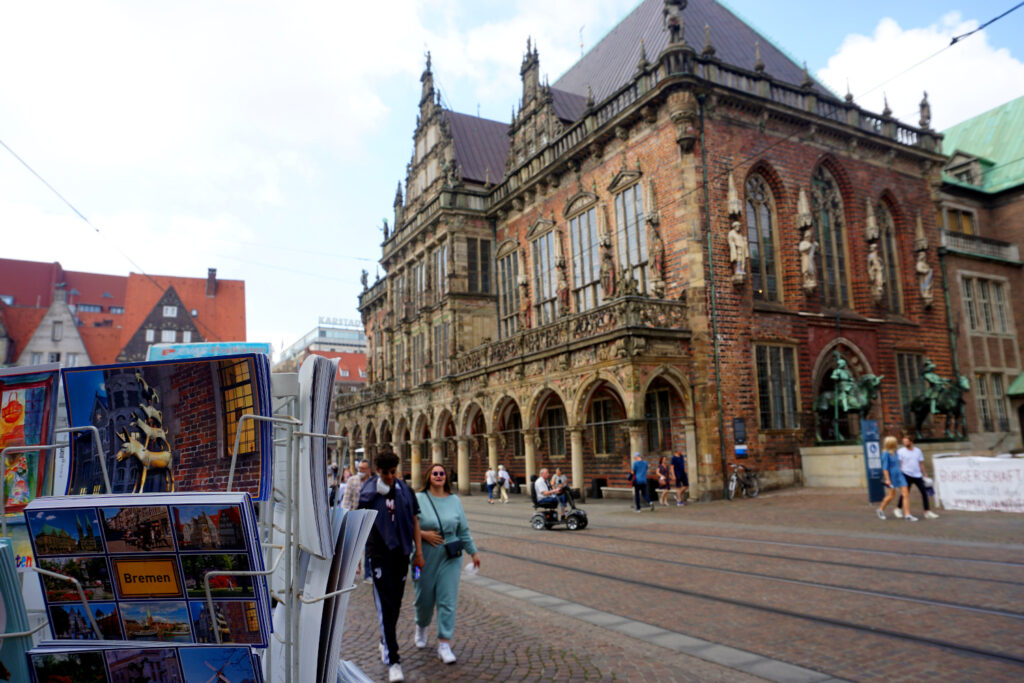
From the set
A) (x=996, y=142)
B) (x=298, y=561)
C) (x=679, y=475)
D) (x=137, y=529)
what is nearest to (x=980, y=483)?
(x=679, y=475)

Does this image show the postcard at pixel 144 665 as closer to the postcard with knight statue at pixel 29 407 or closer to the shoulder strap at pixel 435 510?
the postcard with knight statue at pixel 29 407

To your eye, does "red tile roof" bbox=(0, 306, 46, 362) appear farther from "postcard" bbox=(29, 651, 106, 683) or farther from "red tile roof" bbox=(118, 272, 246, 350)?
"postcard" bbox=(29, 651, 106, 683)

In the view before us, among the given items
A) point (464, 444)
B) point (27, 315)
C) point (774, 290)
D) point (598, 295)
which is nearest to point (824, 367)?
point (774, 290)

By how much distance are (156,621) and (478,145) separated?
35530 mm

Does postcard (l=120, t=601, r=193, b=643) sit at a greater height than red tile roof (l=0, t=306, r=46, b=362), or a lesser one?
lesser

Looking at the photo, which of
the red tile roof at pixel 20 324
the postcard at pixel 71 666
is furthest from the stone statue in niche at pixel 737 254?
the red tile roof at pixel 20 324

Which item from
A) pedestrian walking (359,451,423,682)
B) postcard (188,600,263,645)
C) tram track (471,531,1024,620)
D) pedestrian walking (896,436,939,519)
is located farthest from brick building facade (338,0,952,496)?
postcard (188,600,263,645)

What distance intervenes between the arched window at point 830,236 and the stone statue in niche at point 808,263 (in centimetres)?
154

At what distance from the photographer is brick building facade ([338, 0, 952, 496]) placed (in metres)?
20.0

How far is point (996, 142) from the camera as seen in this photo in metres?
34.0

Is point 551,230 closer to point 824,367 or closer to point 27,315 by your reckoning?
point 824,367

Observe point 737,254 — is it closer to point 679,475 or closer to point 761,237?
point 761,237

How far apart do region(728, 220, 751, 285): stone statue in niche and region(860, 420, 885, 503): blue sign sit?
19.0ft

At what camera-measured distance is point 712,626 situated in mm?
5992
